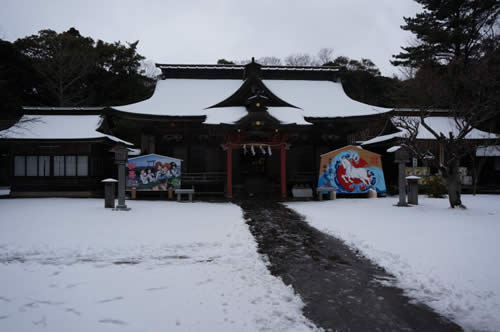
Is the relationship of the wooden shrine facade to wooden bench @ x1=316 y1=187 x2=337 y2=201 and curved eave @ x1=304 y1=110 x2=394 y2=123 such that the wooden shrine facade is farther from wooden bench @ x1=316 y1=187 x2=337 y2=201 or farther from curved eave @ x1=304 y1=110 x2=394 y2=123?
wooden bench @ x1=316 y1=187 x2=337 y2=201

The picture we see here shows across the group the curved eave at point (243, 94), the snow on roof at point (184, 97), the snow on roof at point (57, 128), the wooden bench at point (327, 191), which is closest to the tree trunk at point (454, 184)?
the wooden bench at point (327, 191)

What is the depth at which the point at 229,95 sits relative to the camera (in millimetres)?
20609

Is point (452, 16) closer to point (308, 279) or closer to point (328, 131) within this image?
point (328, 131)

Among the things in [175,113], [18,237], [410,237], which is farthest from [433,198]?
[18,237]

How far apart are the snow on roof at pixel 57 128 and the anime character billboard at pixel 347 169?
14.2m

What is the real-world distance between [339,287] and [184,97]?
720 inches

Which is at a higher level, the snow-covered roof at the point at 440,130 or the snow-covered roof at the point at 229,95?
the snow-covered roof at the point at 229,95

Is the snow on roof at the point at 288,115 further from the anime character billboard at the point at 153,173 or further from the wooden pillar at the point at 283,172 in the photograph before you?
the anime character billboard at the point at 153,173

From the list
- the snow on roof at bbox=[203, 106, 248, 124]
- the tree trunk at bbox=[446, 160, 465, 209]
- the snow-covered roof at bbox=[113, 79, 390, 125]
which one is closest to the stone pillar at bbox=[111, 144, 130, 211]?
the snow on roof at bbox=[203, 106, 248, 124]

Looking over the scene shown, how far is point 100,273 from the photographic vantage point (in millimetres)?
5008

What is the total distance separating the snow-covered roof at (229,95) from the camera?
58.5 ft

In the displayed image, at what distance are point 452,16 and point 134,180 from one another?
105 ft

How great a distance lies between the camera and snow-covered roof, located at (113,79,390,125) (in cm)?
1783

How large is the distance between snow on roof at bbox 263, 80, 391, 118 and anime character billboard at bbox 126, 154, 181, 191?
8.98 meters
